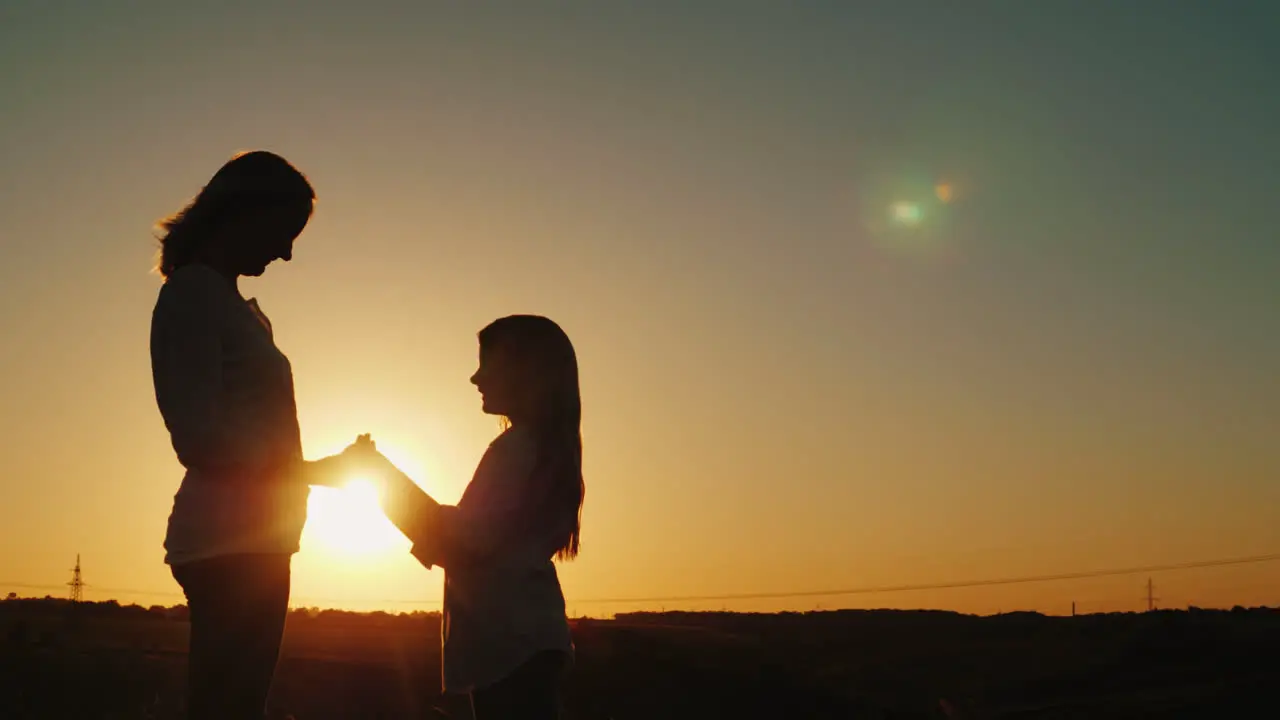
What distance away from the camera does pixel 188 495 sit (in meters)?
3.00

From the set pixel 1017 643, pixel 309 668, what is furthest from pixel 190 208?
pixel 1017 643

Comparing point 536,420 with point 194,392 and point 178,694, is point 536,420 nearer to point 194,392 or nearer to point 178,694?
point 194,392

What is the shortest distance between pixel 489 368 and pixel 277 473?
2.52 feet

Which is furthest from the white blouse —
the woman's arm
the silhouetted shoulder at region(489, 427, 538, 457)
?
the silhouetted shoulder at region(489, 427, 538, 457)

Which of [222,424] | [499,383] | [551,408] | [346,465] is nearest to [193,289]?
[222,424]

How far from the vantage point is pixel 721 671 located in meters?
20.0

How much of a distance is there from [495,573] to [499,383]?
0.58m

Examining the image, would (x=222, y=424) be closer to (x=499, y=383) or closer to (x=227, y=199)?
(x=227, y=199)

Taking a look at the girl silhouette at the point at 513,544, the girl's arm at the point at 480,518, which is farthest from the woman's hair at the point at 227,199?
the girl's arm at the point at 480,518

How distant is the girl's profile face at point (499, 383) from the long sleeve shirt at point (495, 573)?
0.13m

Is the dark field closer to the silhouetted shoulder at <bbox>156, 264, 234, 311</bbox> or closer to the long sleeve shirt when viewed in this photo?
the long sleeve shirt

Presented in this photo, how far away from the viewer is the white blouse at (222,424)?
2959 mm

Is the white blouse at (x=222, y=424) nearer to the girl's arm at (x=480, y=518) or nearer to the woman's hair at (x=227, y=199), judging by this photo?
the woman's hair at (x=227, y=199)

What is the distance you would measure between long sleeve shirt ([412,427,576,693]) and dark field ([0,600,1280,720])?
983 cm
